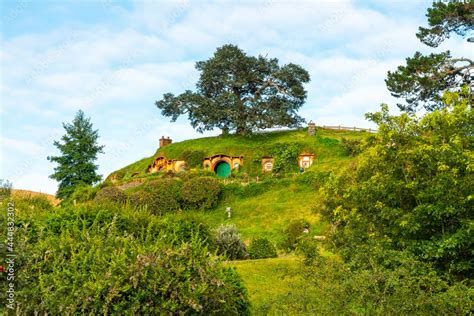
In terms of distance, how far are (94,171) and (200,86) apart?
1558cm

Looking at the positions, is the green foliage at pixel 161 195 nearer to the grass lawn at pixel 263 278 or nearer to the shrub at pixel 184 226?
the grass lawn at pixel 263 278

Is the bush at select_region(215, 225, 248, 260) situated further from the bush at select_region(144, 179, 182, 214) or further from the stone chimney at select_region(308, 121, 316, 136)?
the stone chimney at select_region(308, 121, 316, 136)

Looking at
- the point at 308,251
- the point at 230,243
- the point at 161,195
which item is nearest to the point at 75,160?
the point at 161,195

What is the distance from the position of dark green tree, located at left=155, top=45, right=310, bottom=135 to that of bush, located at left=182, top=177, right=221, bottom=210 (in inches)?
521

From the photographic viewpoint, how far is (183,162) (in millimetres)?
56312

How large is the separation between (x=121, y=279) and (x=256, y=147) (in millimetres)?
45817

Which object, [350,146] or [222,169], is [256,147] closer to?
[222,169]

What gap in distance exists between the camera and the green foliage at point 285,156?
51.8 m

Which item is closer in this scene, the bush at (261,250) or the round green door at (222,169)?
the bush at (261,250)

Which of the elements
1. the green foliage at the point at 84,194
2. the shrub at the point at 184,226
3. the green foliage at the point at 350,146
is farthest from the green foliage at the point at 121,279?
the green foliage at the point at 350,146

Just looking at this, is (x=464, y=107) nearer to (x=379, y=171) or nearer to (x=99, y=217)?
(x=379, y=171)

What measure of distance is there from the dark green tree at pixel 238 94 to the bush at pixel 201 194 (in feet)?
43.4

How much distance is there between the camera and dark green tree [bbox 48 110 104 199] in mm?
54031

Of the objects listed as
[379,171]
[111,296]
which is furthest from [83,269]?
[379,171]
